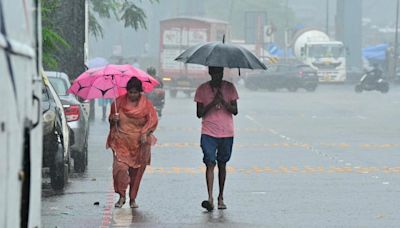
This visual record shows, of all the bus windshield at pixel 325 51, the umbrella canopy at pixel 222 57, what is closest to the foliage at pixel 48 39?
the umbrella canopy at pixel 222 57

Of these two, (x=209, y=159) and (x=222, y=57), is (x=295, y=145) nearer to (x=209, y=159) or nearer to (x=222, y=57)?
(x=222, y=57)

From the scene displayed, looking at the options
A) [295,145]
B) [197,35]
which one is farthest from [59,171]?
[197,35]

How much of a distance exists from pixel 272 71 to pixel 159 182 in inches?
1894

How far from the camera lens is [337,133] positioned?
27969 mm

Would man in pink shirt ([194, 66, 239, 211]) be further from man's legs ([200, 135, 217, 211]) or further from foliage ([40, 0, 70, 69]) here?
foliage ([40, 0, 70, 69])

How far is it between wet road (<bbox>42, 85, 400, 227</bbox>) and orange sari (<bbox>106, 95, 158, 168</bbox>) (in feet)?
1.93

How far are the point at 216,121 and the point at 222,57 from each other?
2.28 ft

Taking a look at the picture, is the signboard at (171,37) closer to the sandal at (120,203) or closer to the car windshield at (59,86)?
the car windshield at (59,86)

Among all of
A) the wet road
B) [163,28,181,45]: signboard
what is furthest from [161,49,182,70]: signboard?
the wet road

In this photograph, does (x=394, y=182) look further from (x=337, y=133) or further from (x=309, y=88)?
(x=309, y=88)

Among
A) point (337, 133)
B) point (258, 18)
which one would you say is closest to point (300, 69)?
point (258, 18)

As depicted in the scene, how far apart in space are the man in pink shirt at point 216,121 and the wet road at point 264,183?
51 centimetres

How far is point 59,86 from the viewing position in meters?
18.3

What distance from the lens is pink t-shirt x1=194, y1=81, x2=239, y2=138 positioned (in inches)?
508
